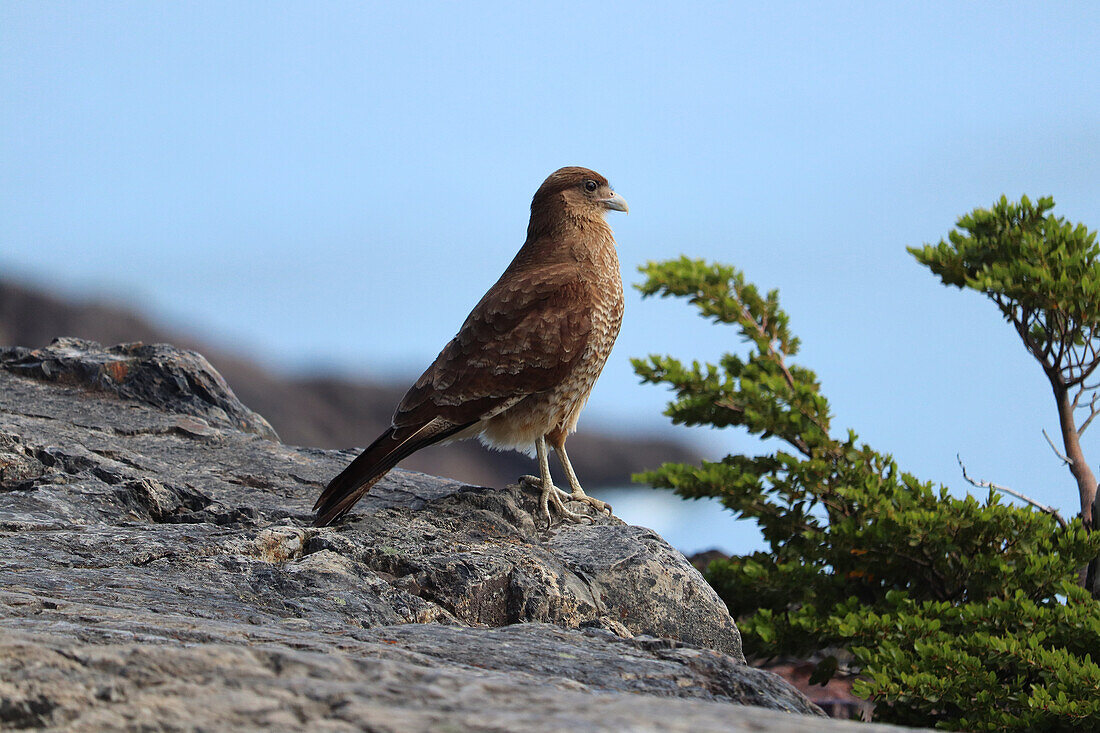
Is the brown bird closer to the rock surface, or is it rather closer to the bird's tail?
the bird's tail

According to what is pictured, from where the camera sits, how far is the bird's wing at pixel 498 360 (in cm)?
525

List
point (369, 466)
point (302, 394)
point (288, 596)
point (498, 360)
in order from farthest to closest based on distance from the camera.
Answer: point (302, 394), point (498, 360), point (369, 466), point (288, 596)

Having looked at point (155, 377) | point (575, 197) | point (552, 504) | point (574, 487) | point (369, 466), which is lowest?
point (369, 466)

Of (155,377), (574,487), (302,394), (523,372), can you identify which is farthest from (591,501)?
(302,394)

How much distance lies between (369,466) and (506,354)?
93cm

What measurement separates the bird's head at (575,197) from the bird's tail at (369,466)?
1666 millimetres

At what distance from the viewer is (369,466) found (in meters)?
4.96

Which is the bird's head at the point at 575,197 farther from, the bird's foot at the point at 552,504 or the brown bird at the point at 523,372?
the bird's foot at the point at 552,504

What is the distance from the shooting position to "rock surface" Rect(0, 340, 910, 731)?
215 centimetres

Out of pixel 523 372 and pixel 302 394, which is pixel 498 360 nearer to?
pixel 523 372

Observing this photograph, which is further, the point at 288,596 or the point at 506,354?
the point at 506,354

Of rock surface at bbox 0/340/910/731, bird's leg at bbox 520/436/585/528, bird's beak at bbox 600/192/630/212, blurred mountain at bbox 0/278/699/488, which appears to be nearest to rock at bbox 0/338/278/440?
rock surface at bbox 0/340/910/731

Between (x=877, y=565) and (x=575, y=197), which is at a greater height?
(x=575, y=197)

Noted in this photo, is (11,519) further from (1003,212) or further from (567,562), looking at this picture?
(1003,212)
